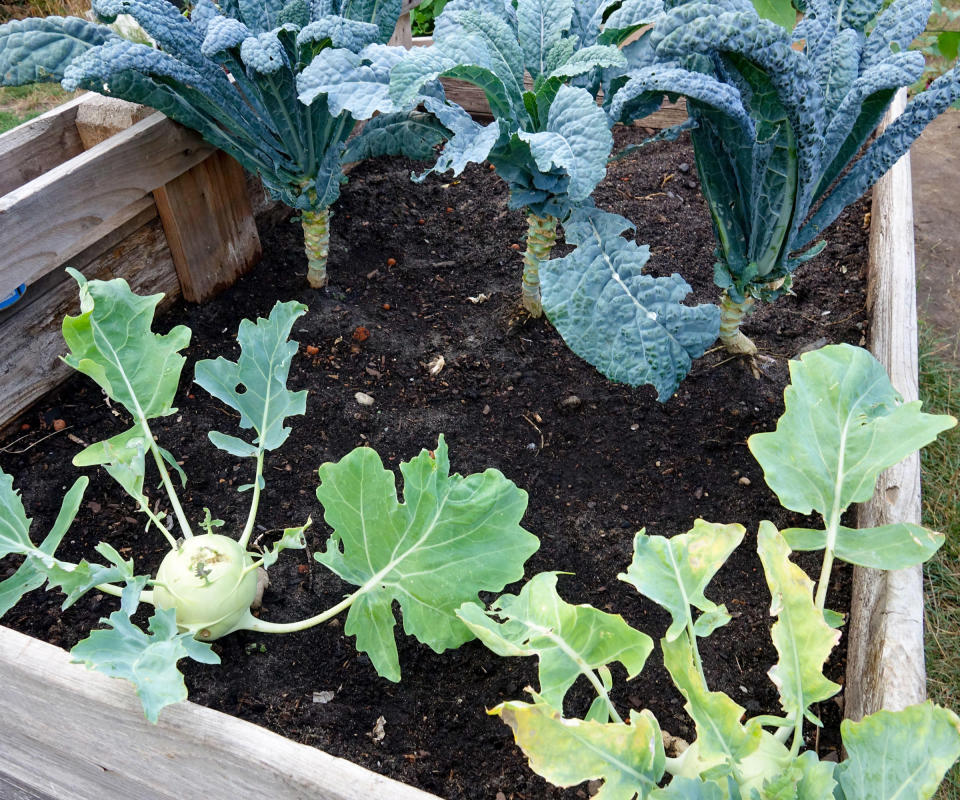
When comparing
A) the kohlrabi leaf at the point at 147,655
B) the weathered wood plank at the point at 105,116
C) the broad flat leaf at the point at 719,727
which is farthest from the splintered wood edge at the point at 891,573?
the weathered wood plank at the point at 105,116

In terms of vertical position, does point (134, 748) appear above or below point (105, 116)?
below

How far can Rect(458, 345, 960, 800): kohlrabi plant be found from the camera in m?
1.01

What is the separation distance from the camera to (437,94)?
6.12ft

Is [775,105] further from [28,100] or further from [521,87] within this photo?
[28,100]

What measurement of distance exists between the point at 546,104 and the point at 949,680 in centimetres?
161

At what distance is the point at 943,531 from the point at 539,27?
1.67m

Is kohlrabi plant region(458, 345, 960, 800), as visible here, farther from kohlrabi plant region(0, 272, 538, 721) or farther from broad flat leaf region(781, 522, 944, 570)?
kohlrabi plant region(0, 272, 538, 721)

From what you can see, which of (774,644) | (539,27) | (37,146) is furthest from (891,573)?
(37,146)

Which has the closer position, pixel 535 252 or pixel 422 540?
pixel 422 540

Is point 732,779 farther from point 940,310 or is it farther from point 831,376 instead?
point 940,310

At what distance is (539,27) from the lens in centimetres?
193

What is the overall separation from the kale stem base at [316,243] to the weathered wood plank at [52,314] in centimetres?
39

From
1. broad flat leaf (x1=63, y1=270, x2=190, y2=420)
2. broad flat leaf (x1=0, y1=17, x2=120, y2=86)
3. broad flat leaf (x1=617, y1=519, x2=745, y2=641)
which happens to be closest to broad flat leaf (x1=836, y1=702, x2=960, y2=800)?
broad flat leaf (x1=617, y1=519, x2=745, y2=641)

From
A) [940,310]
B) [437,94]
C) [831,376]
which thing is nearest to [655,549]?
[831,376]
